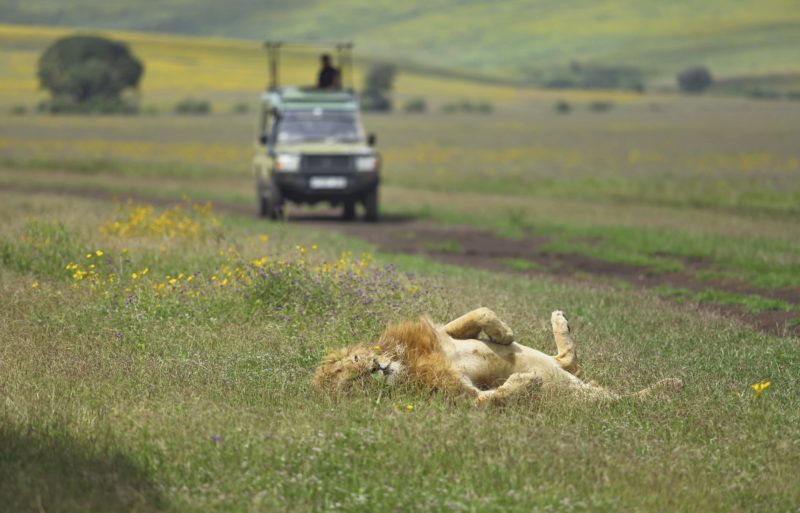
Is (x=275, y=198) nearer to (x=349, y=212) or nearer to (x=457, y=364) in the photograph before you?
(x=349, y=212)

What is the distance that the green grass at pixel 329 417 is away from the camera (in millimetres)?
5793

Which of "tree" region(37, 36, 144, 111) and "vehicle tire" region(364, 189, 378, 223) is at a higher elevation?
"vehicle tire" region(364, 189, 378, 223)

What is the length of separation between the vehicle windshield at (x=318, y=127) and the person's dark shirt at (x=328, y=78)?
1.54 m

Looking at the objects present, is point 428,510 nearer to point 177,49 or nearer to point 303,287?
point 303,287

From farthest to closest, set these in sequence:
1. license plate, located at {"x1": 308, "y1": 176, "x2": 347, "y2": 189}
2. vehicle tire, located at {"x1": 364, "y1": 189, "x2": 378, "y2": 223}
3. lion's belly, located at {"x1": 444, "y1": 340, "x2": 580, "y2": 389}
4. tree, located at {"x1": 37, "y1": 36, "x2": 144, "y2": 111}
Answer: tree, located at {"x1": 37, "y1": 36, "x2": 144, "y2": 111} < vehicle tire, located at {"x1": 364, "y1": 189, "x2": 378, "y2": 223} < license plate, located at {"x1": 308, "y1": 176, "x2": 347, "y2": 189} < lion's belly, located at {"x1": 444, "y1": 340, "x2": 580, "y2": 389}

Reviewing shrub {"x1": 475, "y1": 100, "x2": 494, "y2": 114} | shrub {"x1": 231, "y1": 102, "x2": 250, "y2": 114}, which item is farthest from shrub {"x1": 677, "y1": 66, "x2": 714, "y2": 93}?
shrub {"x1": 231, "y1": 102, "x2": 250, "y2": 114}

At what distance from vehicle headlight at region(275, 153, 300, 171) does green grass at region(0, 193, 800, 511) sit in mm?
12967

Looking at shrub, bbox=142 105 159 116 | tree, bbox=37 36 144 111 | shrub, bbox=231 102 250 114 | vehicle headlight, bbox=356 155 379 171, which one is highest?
vehicle headlight, bbox=356 155 379 171

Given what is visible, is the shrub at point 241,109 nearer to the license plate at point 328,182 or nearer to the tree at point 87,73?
the tree at point 87,73

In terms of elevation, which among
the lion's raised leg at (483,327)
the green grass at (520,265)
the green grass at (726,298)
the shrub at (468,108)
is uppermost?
the lion's raised leg at (483,327)

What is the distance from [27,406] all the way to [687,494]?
3685mm

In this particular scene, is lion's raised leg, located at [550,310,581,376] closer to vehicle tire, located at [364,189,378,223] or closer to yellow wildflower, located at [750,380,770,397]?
yellow wildflower, located at [750,380,770,397]

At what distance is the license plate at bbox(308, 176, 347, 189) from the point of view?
79.6ft

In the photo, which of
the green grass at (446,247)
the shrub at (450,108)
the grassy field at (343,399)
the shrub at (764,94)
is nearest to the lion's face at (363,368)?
the grassy field at (343,399)
